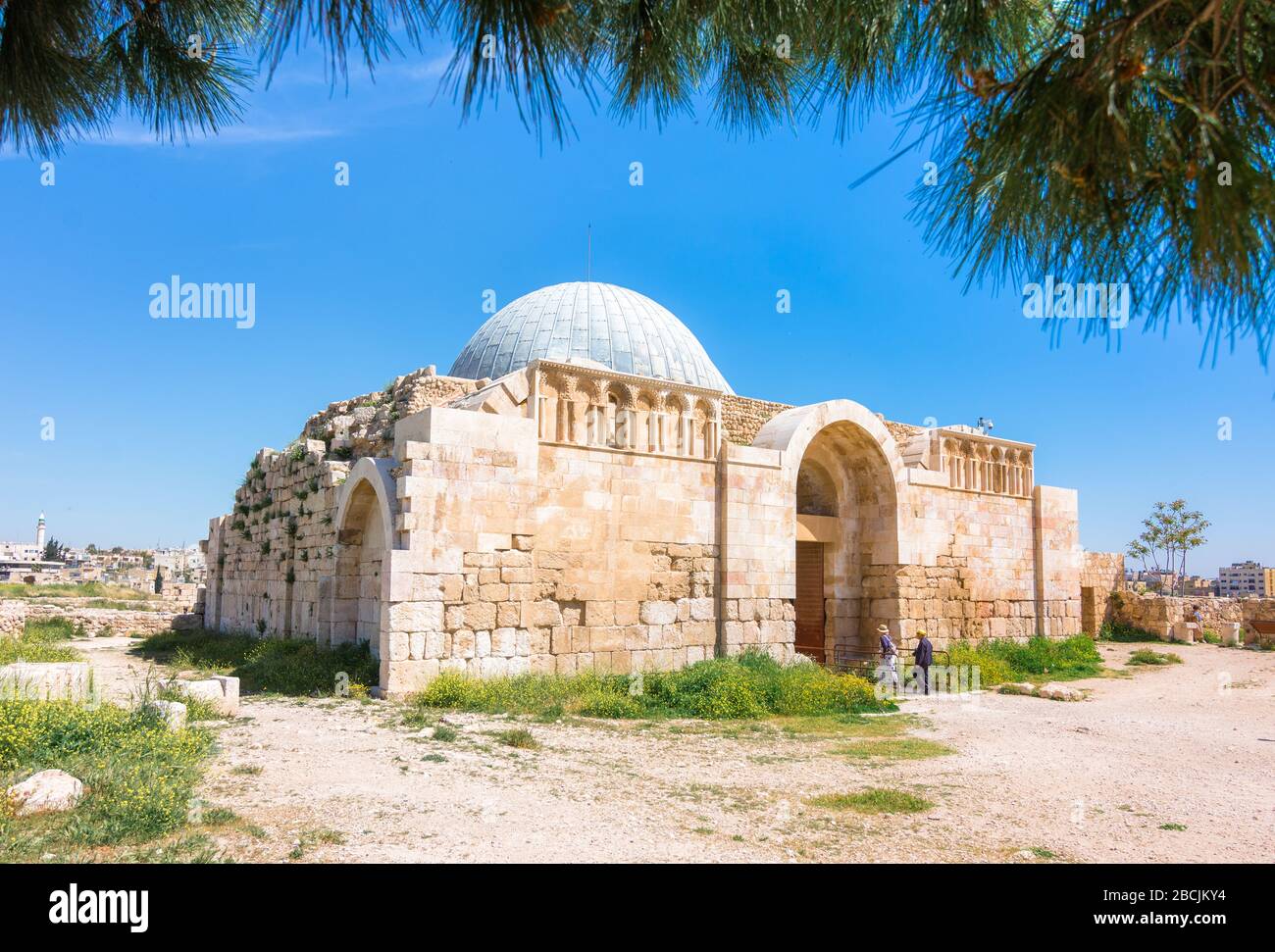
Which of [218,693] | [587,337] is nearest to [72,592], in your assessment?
[587,337]

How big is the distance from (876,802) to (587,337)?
1283 cm

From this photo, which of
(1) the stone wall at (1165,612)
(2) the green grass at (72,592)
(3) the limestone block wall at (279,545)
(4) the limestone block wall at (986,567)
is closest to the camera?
(3) the limestone block wall at (279,545)

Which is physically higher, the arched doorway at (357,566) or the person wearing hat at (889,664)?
the arched doorway at (357,566)

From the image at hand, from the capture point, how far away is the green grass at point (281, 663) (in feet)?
34.0

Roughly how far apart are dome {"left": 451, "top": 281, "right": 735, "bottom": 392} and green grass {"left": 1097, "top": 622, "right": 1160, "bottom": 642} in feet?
43.4

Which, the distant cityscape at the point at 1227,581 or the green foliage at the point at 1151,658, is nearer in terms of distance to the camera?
the green foliage at the point at 1151,658

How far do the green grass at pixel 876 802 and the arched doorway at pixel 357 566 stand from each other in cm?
756

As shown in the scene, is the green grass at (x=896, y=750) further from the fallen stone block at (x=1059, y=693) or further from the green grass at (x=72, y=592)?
the green grass at (x=72, y=592)

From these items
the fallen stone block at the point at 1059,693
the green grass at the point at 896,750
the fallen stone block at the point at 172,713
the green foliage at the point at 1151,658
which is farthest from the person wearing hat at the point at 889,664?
the fallen stone block at the point at 172,713

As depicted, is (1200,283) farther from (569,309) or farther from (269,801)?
(569,309)

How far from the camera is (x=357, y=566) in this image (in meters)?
12.2

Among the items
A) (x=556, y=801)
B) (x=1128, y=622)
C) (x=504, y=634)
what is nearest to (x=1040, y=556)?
(x=1128, y=622)

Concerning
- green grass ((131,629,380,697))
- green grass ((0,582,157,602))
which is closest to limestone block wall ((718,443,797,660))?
green grass ((131,629,380,697))
